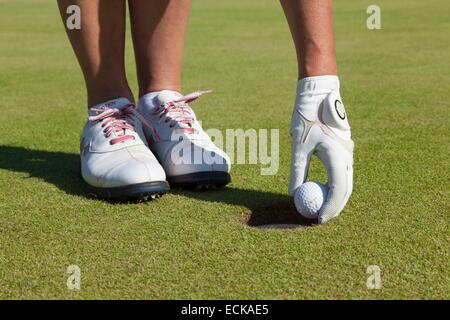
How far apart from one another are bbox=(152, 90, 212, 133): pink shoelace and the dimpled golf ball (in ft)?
2.24

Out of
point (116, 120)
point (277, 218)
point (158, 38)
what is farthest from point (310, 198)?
point (158, 38)

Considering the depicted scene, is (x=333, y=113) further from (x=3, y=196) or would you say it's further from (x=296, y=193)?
(x=3, y=196)

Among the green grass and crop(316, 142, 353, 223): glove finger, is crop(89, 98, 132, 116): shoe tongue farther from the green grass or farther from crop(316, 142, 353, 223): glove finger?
crop(316, 142, 353, 223): glove finger

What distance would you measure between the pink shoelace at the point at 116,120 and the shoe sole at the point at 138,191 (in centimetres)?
26

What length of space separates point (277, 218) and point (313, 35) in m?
0.62

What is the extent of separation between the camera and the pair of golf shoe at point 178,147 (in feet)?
7.52

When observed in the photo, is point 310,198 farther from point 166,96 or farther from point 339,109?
point 166,96

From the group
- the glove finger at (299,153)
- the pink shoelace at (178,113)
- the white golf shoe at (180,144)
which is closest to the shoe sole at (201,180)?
the white golf shoe at (180,144)

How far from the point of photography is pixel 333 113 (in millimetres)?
2291

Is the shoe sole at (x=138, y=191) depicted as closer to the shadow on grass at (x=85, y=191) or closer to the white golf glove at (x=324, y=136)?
the shadow on grass at (x=85, y=191)

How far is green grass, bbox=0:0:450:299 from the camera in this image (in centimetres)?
181

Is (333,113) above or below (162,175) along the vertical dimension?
above

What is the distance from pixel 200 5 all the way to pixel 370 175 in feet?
40.1

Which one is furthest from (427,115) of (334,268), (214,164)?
(334,268)
